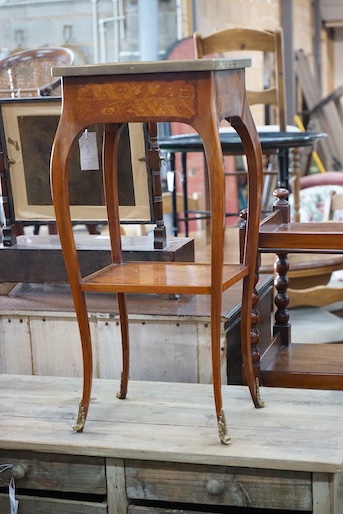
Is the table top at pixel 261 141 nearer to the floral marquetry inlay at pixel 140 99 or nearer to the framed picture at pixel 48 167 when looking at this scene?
the framed picture at pixel 48 167

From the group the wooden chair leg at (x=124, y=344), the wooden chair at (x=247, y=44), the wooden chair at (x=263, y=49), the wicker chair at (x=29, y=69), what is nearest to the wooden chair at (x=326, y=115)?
the wooden chair at (x=263, y=49)

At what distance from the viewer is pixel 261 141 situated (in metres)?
3.80

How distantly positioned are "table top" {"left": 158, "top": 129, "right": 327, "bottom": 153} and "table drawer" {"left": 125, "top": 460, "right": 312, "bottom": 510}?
2111mm

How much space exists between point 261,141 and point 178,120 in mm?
1990

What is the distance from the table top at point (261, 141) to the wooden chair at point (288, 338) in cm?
115

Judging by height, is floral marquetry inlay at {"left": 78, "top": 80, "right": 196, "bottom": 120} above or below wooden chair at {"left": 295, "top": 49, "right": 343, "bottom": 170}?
above

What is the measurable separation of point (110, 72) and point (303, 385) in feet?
3.69

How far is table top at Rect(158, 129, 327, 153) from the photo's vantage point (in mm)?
3852

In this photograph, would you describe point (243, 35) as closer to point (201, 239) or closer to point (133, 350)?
point (201, 239)

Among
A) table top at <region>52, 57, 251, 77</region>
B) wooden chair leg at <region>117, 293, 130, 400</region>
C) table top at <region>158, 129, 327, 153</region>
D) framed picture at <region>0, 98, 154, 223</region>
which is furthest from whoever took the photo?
table top at <region>158, 129, 327, 153</region>

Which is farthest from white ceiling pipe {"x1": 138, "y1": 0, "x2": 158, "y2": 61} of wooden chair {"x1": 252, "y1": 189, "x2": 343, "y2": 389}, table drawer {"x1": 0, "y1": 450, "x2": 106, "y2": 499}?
table drawer {"x1": 0, "y1": 450, "x2": 106, "y2": 499}

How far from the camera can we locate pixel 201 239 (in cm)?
516

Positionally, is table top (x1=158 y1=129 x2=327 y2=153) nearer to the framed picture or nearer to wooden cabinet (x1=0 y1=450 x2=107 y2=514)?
the framed picture

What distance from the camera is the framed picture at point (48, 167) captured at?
8.82ft
